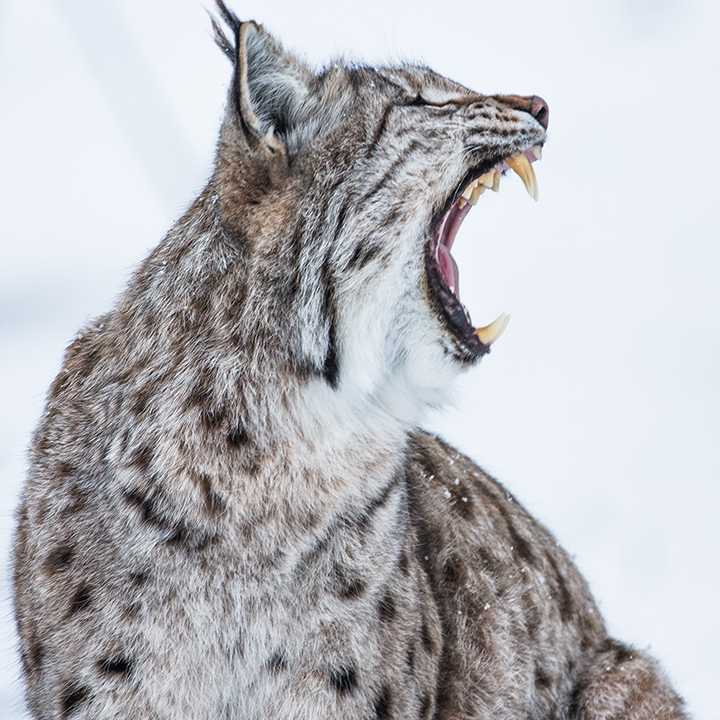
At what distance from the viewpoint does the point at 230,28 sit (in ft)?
11.0

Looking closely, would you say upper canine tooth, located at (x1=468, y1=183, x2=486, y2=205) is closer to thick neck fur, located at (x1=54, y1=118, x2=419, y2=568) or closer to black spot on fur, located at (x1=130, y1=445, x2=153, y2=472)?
thick neck fur, located at (x1=54, y1=118, x2=419, y2=568)

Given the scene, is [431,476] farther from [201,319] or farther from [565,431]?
[565,431]

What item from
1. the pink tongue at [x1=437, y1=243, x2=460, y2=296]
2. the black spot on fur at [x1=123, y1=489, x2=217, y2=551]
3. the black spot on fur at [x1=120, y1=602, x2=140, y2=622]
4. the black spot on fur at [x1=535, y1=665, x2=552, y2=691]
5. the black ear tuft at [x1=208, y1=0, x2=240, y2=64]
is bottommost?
the black spot on fur at [x1=120, y1=602, x2=140, y2=622]

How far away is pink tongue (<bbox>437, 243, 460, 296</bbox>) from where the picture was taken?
362cm

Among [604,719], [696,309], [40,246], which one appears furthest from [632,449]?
[40,246]

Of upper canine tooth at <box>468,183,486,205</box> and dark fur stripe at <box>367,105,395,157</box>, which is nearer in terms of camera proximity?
dark fur stripe at <box>367,105,395,157</box>

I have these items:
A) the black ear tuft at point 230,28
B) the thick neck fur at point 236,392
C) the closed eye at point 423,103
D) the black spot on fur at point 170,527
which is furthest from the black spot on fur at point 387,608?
the black ear tuft at point 230,28

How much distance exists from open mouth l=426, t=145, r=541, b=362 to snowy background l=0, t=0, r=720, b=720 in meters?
1.74

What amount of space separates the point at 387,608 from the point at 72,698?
0.77 m

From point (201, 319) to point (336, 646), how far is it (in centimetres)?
83

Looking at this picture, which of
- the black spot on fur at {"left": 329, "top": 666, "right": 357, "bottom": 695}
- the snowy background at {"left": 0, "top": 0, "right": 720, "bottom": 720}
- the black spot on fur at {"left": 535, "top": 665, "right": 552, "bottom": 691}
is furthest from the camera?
the snowy background at {"left": 0, "top": 0, "right": 720, "bottom": 720}

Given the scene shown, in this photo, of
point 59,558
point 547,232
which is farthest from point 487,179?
point 547,232

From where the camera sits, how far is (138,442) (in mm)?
3471

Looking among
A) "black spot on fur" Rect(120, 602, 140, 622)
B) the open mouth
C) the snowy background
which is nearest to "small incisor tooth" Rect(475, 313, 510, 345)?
the open mouth
